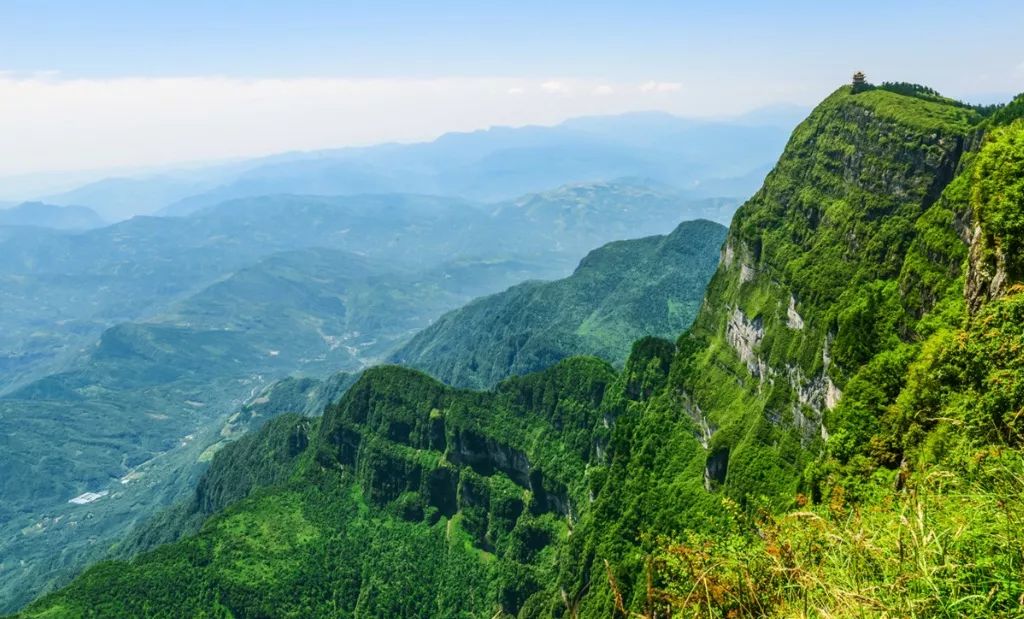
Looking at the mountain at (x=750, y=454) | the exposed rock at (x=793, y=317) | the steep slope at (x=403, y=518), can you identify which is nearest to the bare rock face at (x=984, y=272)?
the mountain at (x=750, y=454)

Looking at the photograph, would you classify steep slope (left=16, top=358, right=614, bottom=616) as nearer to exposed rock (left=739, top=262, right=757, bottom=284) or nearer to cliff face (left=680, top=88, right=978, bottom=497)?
cliff face (left=680, top=88, right=978, bottom=497)

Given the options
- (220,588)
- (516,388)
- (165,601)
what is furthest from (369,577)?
(516,388)

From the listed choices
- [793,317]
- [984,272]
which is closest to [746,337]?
[793,317]

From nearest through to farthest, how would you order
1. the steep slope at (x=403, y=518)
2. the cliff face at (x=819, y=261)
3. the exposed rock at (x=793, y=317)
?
the cliff face at (x=819, y=261), the exposed rock at (x=793, y=317), the steep slope at (x=403, y=518)

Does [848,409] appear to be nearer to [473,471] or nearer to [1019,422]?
[1019,422]

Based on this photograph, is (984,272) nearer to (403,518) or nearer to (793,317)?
(793,317)

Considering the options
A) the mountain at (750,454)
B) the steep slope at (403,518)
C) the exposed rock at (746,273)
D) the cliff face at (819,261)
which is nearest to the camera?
the mountain at (750,454)

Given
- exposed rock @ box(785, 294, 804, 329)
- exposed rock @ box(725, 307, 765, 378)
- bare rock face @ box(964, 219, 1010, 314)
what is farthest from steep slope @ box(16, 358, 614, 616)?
bare rock face @ box(964, 219, 1010, 314)

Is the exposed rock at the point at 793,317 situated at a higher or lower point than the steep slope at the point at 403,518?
higher

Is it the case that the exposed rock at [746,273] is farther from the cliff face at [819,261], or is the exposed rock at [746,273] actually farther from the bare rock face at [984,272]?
the bare rock face at [984,272]
